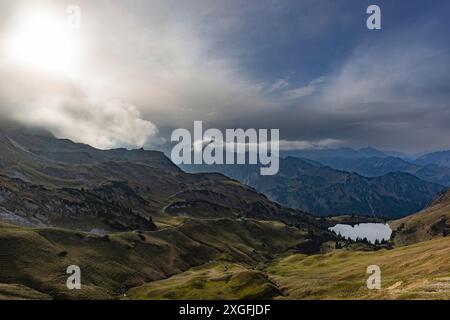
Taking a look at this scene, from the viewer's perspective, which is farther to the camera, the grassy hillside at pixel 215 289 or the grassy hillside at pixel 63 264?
the grassy hillside at pixel 215 289

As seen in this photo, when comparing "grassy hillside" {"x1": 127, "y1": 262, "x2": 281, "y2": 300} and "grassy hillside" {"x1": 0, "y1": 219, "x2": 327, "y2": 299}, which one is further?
"grassy hillside" {"x1": 127, "y1": 262, "x2": 281, "y2": 300}

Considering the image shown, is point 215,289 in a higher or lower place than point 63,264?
lower

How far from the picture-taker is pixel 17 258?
144 m

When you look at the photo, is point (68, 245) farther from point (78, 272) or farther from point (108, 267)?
point (78, 272)

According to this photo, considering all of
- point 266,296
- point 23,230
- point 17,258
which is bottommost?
point 266,296

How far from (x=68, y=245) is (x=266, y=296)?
3425 inches

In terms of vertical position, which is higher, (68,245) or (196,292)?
(68,245)

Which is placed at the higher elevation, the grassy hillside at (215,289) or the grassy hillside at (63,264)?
the grassy hillside at (63,264)

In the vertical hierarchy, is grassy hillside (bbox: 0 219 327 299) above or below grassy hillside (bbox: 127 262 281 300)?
above

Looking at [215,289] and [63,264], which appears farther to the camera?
[63,264]
